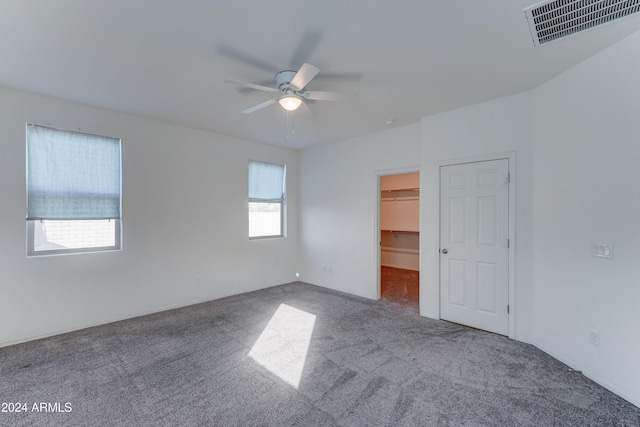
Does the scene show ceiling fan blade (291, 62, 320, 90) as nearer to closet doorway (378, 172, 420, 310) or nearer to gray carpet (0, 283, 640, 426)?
gray carpet (0, 283, 640, 426)

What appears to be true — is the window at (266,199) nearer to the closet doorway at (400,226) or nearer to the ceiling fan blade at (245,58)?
the closet doorway at (400,226)

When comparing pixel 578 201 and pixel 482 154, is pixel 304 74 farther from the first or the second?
pixel 578 201

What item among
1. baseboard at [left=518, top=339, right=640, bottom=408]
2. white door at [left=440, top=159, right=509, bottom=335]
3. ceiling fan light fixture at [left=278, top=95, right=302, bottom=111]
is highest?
ceiling fan light fixture at [left=278, top=95, right=302, bottom=111]

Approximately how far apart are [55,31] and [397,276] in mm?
6191

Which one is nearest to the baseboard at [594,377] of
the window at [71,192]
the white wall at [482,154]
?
the white wall at [482,154]

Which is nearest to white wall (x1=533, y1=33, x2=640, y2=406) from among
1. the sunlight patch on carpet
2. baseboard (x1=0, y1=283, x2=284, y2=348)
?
the sunlight patch on carpet

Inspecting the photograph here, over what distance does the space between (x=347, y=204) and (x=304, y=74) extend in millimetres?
3006

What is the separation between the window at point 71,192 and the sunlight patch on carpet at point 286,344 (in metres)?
2.36

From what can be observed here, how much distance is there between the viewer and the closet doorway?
660cm

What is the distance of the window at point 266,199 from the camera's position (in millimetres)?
5129

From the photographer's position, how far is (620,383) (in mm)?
2148

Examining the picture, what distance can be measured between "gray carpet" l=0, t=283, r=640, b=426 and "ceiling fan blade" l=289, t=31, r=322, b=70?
2724 mm

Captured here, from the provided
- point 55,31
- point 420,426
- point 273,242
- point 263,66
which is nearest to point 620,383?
point 420,426

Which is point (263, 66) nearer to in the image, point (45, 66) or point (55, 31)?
point (55, 31)
